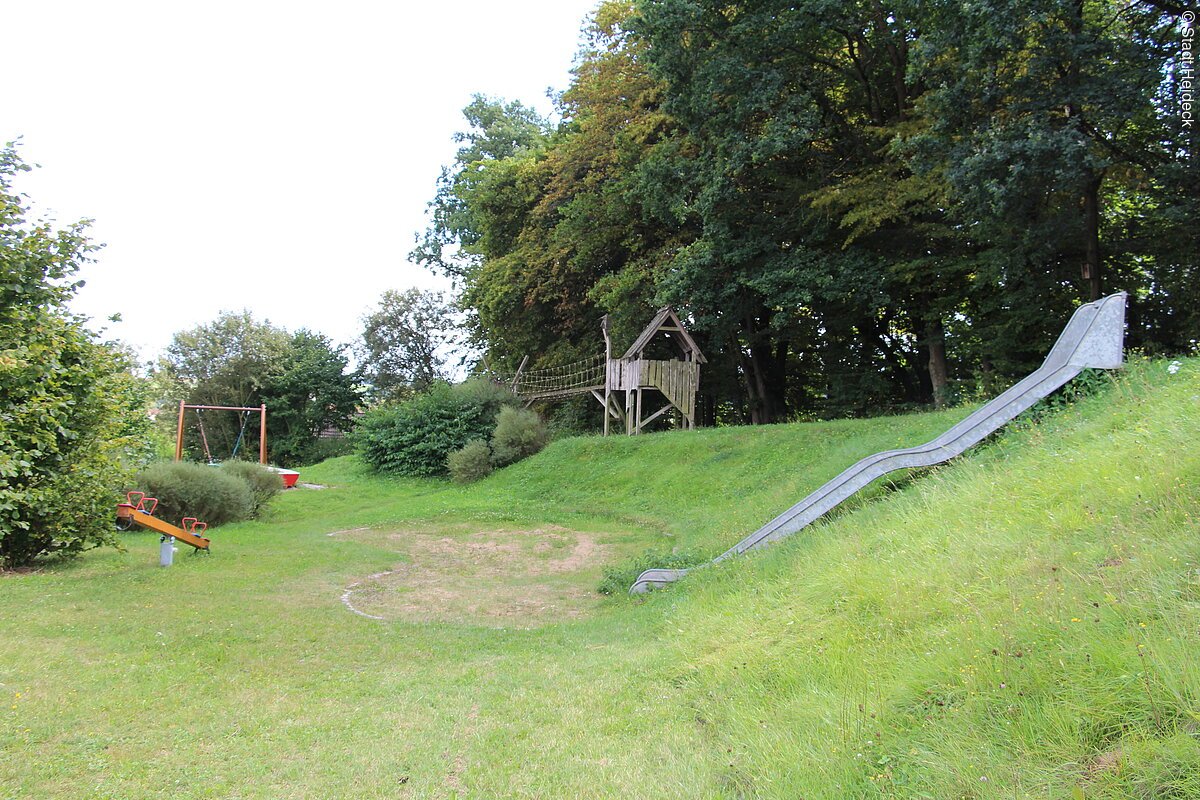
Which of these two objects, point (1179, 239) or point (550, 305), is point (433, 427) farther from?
point (1179, 239)

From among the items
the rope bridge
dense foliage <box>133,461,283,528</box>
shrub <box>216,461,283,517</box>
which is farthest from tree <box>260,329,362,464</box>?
dense foliage <box>133,461,283,528</box>

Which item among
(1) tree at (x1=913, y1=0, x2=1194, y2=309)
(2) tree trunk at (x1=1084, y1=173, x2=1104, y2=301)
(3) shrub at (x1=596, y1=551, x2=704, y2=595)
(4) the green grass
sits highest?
(1) tree at (x1=913, y1=0, x2=1194, y2=309)

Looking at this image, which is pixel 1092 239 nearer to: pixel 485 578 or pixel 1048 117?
pixel 1048 117

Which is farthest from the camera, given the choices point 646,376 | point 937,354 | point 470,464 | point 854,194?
point 470,464

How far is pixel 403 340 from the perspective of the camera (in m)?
45.5

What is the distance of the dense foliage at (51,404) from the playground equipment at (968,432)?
776 cm

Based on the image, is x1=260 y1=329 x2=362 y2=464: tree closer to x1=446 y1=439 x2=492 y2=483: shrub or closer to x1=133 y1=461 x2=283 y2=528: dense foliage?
x1=446 y1=439 x2=492 y2=483: shrub

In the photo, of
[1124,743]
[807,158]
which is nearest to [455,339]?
[807,158]

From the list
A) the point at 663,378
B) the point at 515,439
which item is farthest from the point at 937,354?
the point at 515,439

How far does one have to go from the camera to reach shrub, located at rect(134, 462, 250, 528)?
1465 centimetres

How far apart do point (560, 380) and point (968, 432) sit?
19269 millimetres

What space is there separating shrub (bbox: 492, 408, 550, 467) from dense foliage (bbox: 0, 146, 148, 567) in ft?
44.2

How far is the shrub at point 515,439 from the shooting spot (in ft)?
79.6

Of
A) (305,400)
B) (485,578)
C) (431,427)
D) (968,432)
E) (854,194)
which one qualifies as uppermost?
(854,194)
